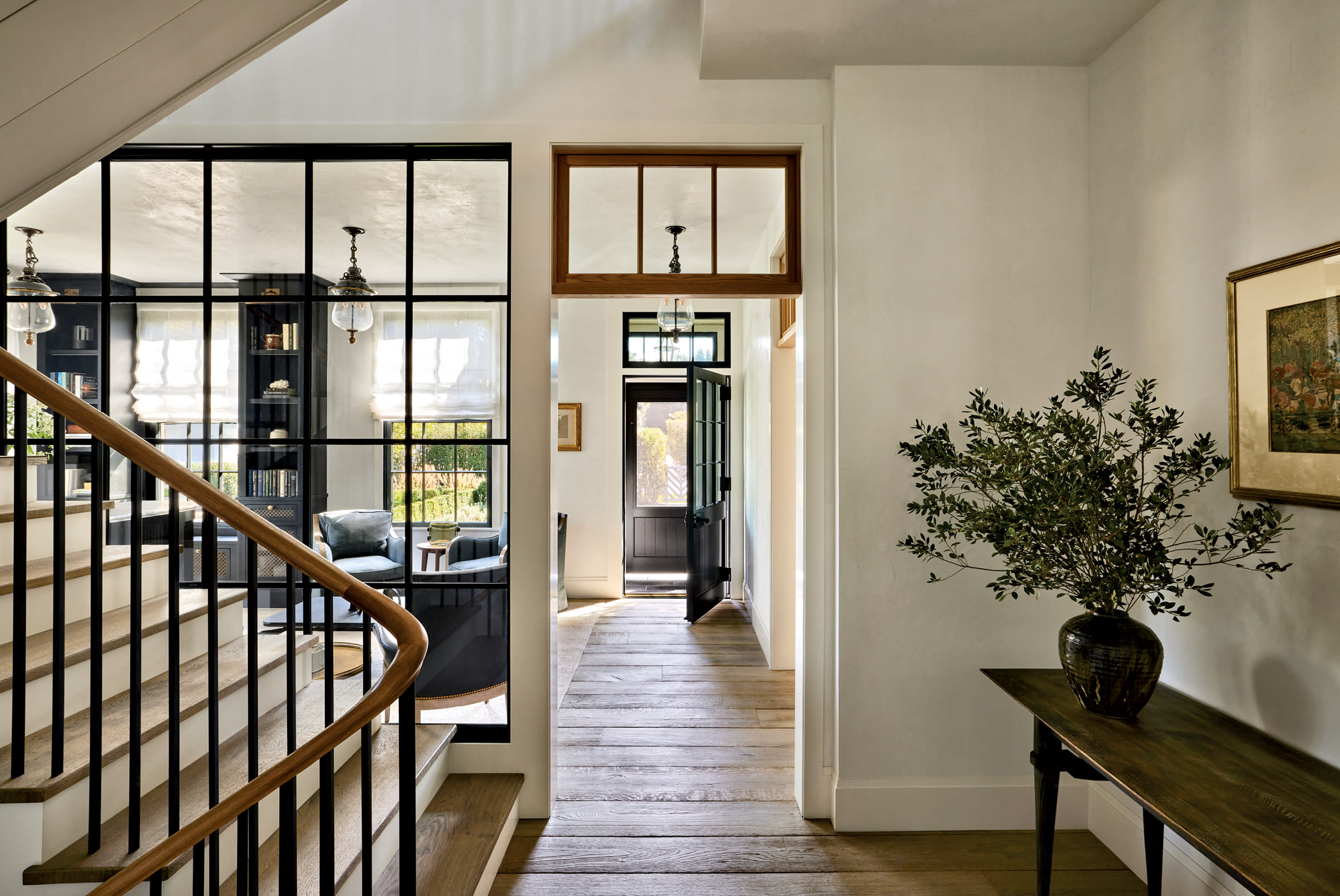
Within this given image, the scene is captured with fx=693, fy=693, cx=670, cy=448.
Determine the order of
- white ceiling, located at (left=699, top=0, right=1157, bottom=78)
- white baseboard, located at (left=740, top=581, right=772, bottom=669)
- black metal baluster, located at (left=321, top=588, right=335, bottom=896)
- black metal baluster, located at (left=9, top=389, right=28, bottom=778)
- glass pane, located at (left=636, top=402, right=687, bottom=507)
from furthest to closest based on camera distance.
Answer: glass pane, located at (left=636, top=402, right=687, bottom=507) < white baseboard, located at (left=740, top=581, right=772, bottom=669) < white ceiling, located at (left=699, top=0, right=1157, bottom=78) < black metal baluster, located at (left=9, top=389, right=28, bottom=778) < black metal baluster, located at (left=321, top=588, right=335, bottom=896)

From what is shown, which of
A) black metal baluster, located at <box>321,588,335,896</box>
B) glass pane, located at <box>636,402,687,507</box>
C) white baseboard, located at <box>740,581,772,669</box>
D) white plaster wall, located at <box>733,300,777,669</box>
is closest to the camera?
black metal baluster, located at <box>321,588,335,896</box>

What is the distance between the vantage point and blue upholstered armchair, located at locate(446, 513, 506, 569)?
2719 millimetres

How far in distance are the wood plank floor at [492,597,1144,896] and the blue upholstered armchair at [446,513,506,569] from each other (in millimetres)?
991

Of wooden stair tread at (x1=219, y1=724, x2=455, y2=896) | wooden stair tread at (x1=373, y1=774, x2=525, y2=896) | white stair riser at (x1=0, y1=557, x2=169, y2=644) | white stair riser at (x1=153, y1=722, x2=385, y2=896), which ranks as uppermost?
white stair riser at (x1=0, y1=557, x2=169, y2=644)

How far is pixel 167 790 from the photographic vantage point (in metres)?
1.92

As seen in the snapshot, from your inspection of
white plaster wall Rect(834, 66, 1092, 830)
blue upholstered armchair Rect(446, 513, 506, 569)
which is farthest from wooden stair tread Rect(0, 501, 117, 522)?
white plaster wall Rect(834, 66, 1092, 830)

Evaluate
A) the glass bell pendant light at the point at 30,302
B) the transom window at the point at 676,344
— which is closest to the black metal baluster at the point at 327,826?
the glass bell pendant light at the point at 30,302

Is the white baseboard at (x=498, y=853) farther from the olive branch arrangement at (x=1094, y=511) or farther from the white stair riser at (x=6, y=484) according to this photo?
the white stair riser at (x=6, y=484)

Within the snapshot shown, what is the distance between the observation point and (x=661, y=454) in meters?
6.94

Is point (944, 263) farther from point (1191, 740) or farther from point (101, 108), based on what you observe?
point (101, 108)

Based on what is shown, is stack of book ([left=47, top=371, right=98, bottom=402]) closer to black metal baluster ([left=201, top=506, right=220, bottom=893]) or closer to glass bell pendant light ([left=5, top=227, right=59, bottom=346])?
glass bell pendant light ([left=5, top=227, right=59, bottom=346])

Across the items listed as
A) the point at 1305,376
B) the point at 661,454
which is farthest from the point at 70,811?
the point at 661,454

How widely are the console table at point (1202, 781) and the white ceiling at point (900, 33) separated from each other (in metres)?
2.17

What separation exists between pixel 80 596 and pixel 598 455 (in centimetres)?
434
